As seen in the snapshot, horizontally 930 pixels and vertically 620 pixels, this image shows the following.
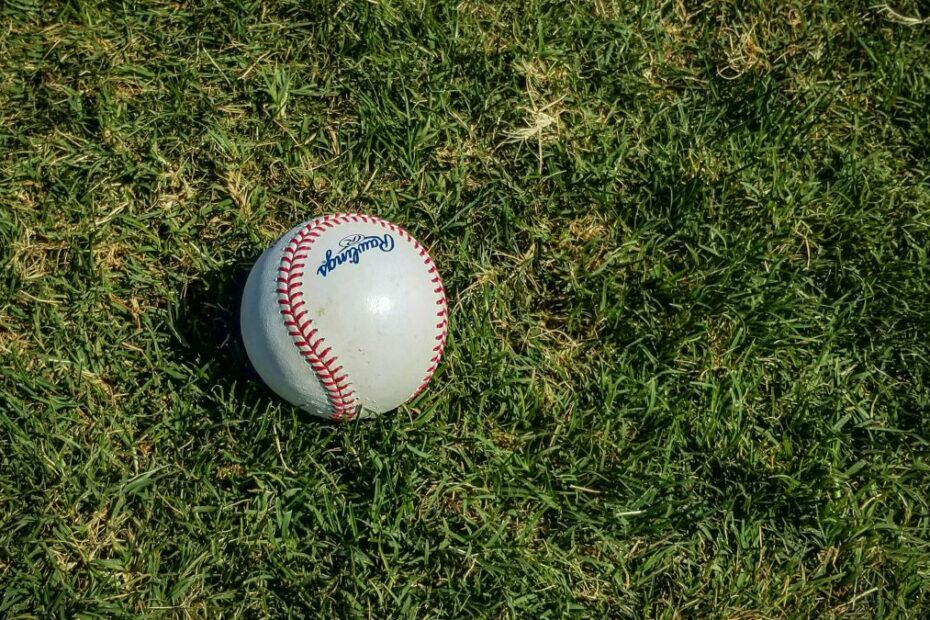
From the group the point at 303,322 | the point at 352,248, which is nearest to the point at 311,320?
the point at 303,322

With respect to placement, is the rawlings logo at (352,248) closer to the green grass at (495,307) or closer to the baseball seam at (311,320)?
the baseball seam at (311,320)

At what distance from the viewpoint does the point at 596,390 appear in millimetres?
3430

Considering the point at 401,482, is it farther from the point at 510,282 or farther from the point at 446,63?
the point at 446,63

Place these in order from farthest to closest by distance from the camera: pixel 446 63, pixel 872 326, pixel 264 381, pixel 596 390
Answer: pixel 446 63 < pixel 872 326 < pixel 596 390 < pixel 264 381

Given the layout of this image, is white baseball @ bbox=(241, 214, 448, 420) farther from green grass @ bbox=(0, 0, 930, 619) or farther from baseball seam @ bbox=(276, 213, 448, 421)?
green grass @ bbox=(0, 0, 930, 619)

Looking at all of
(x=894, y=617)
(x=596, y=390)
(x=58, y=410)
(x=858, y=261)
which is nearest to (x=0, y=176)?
(x=58, y=410)

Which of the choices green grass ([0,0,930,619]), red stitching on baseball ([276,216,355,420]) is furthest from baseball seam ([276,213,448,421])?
green grass ([0,0,930,619])

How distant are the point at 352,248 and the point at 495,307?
2.74 feet

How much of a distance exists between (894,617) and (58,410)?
3.29 meters

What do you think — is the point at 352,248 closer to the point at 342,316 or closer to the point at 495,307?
the point at 342,316

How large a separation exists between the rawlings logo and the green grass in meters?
0.62

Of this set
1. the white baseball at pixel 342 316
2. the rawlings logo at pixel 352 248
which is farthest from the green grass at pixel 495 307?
the rawlings logo at pixel 352 248

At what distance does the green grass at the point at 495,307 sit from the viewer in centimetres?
311

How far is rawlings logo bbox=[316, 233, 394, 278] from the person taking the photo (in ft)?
9.34
